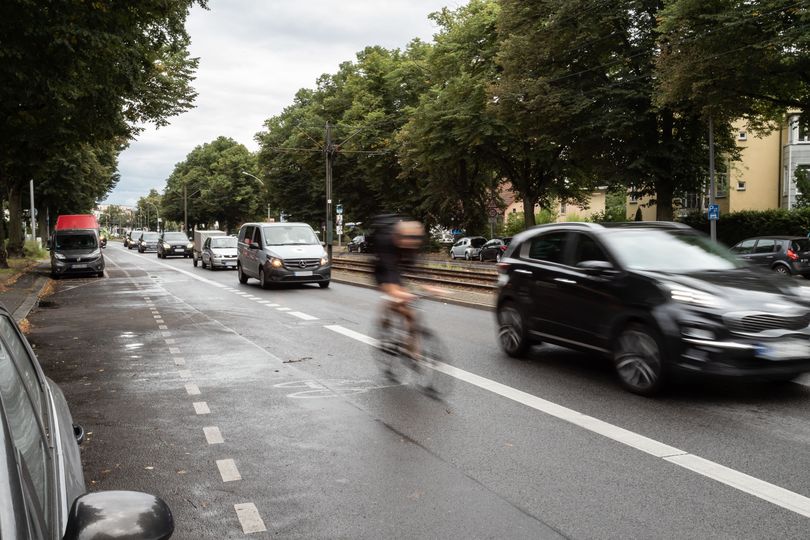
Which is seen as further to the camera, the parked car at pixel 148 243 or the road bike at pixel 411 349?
the parked car at pixel 148 243

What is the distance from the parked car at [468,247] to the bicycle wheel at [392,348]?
1354 inches

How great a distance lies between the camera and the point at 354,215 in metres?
56.7

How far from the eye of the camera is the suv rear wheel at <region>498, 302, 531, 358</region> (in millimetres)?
8836

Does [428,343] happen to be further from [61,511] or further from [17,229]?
[17,229]

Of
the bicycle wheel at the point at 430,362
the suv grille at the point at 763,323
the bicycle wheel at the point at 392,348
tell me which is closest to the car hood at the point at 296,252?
the bicycle wheel at the point at 392,348

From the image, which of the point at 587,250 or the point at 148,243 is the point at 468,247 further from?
the point at 587,250

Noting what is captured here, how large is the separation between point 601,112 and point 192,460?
88.5 ft

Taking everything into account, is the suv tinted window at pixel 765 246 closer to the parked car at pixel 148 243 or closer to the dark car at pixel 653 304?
the dark car at pixel 653 304

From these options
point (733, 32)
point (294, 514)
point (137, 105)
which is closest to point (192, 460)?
point (294, 514)

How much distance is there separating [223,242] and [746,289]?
29.6m

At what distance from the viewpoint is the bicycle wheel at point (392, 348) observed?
7.84 m

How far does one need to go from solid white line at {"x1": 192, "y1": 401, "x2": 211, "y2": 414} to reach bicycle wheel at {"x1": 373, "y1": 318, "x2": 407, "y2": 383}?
1.96 meters

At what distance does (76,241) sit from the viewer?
28.4 m

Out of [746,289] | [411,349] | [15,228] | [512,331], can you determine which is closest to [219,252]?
[15,228]
